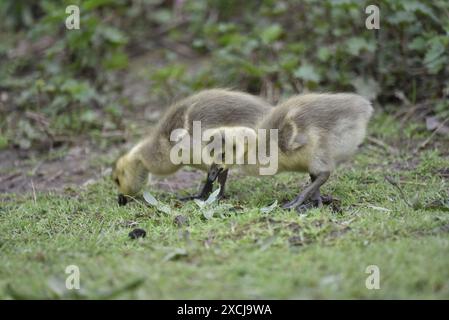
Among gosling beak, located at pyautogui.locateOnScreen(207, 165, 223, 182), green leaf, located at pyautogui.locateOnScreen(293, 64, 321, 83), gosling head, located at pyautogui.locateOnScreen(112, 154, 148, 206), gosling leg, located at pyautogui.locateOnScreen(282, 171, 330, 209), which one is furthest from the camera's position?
green leaf, located at pyautogui.locateOnScreen(293, 64, 321, 83)

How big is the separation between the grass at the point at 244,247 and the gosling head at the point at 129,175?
310mm

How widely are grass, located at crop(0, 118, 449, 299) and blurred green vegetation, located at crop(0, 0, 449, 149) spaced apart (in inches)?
79.6

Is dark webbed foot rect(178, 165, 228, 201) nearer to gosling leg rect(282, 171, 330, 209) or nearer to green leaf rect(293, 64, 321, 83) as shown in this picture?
gosling leg rect(282, 171, 330, 209)

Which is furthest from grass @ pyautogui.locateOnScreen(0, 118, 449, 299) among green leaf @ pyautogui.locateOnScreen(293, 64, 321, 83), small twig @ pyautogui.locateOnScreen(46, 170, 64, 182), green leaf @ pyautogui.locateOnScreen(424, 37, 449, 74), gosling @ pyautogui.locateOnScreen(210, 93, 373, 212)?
green leaf @ pyautogui.locateOnScreen(293, 64, 321, 83)

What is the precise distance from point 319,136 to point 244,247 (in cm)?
124

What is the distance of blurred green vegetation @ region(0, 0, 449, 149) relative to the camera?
6758 mm

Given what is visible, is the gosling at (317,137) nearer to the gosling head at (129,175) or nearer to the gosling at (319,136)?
the gosling at (319,136)

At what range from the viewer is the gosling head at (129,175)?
17.8 ft

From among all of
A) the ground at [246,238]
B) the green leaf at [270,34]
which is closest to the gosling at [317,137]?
the ground at [246,238]

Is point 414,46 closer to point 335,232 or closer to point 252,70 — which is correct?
point 252,70

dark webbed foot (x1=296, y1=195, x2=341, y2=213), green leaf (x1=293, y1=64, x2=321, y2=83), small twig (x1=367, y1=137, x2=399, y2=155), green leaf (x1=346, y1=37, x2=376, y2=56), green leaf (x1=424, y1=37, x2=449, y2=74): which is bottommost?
dark webbed foot (x1=296, y1=195, x2=341, y2=213)

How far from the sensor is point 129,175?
216 inches

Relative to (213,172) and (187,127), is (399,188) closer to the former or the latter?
(213,172)

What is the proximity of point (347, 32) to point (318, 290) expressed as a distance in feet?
15.5
